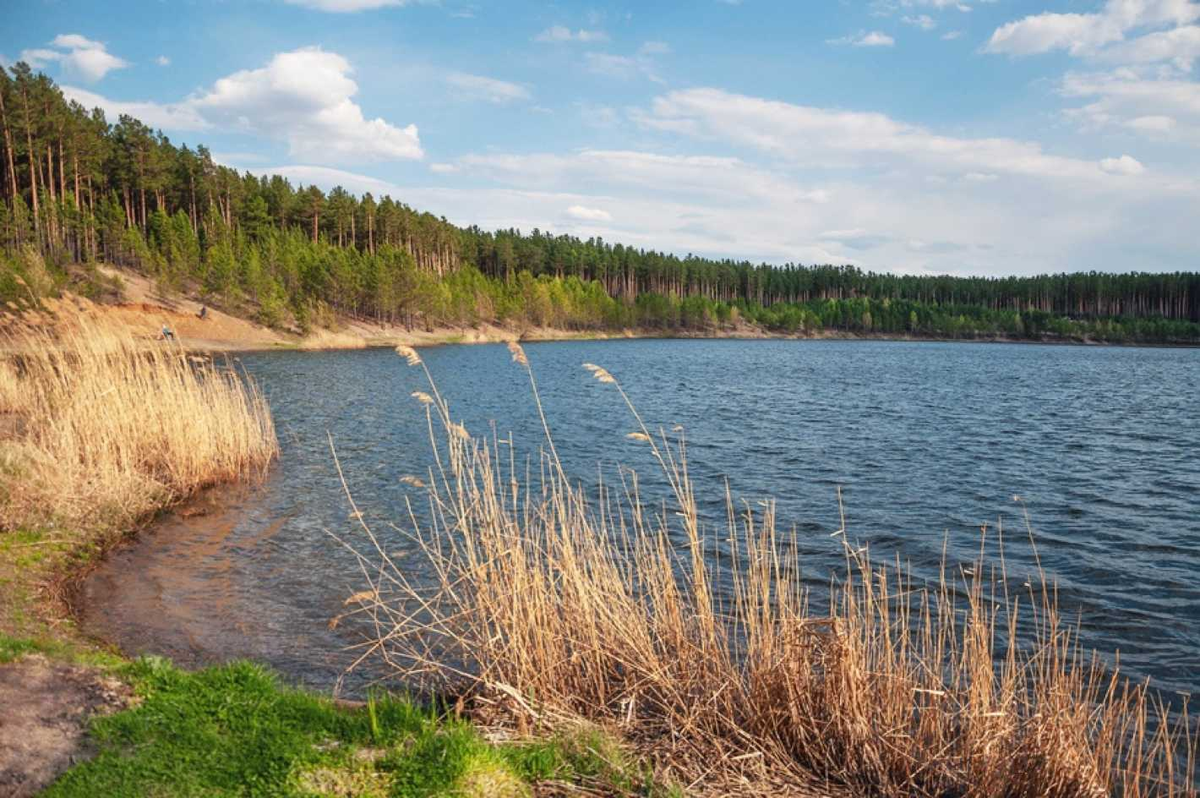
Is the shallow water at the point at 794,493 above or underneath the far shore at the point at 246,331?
underneath

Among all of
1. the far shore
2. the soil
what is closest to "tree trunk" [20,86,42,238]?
the far shore

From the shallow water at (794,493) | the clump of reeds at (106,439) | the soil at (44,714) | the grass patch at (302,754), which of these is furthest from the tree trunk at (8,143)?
the grass patch at (302,754)

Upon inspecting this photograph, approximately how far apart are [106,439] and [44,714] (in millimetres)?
9751

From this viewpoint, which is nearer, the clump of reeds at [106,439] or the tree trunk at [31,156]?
the clump of reeds at [106,439]

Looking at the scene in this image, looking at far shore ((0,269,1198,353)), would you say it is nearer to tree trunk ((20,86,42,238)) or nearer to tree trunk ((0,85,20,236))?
tree trunk ((20,86,42,238))

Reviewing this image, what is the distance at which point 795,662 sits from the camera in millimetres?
6094

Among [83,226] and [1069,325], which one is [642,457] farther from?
[1069,325]

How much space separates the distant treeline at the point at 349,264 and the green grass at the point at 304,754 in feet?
50.9

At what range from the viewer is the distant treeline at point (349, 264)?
71312 millimetres

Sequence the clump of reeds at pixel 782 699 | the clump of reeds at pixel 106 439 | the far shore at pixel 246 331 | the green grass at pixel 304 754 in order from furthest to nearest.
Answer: the far shore at pixel 246 331
the clump of reeds at pixel 106 439
the clump of reeds at pixel 782 699
the green grass at pixel 304 754

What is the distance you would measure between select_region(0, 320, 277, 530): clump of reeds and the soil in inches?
240

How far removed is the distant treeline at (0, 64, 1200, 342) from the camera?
7131cm

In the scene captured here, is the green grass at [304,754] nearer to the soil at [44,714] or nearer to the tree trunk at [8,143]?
the soil at [44,714]

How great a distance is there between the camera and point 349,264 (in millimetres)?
91375
